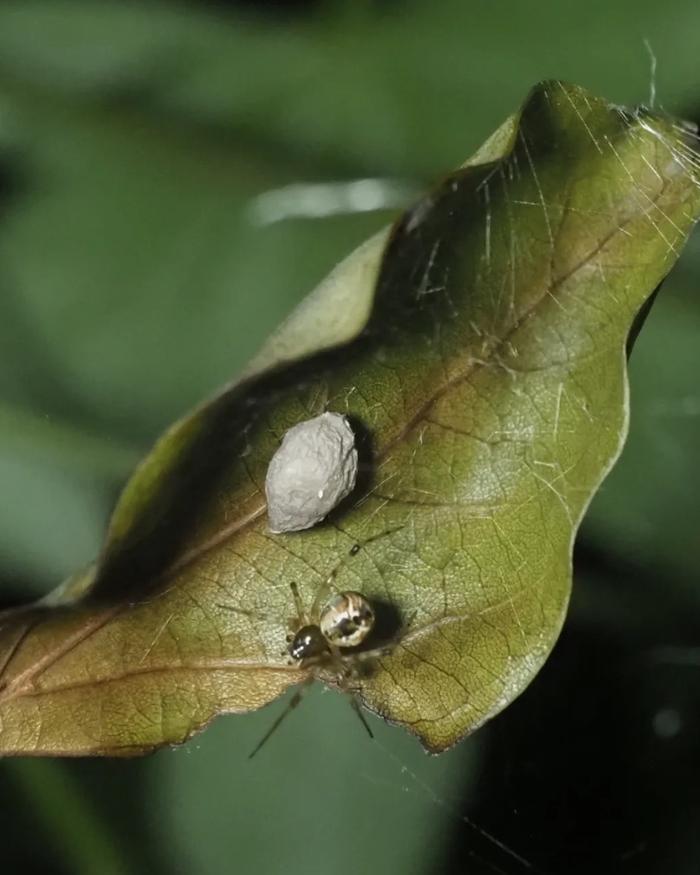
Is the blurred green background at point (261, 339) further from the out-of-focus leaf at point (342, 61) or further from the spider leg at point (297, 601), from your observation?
the spider leg at point (297, 601)

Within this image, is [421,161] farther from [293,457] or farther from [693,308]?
[293,457]

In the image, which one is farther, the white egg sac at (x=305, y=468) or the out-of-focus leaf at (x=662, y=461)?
the out-of-focus leaf at (x=662, y=461)

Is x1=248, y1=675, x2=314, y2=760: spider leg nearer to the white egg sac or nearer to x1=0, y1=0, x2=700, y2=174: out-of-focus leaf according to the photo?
the white egg sac

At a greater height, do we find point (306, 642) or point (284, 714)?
point (306, 642)

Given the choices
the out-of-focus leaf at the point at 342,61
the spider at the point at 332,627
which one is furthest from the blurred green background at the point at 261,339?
the spider at the point at 332,627

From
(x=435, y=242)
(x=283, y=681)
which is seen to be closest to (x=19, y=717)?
(x=283, y=681)

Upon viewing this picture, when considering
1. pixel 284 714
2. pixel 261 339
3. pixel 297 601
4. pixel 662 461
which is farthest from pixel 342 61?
pixel 297 601

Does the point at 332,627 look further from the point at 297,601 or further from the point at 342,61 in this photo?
the point at 342,61
